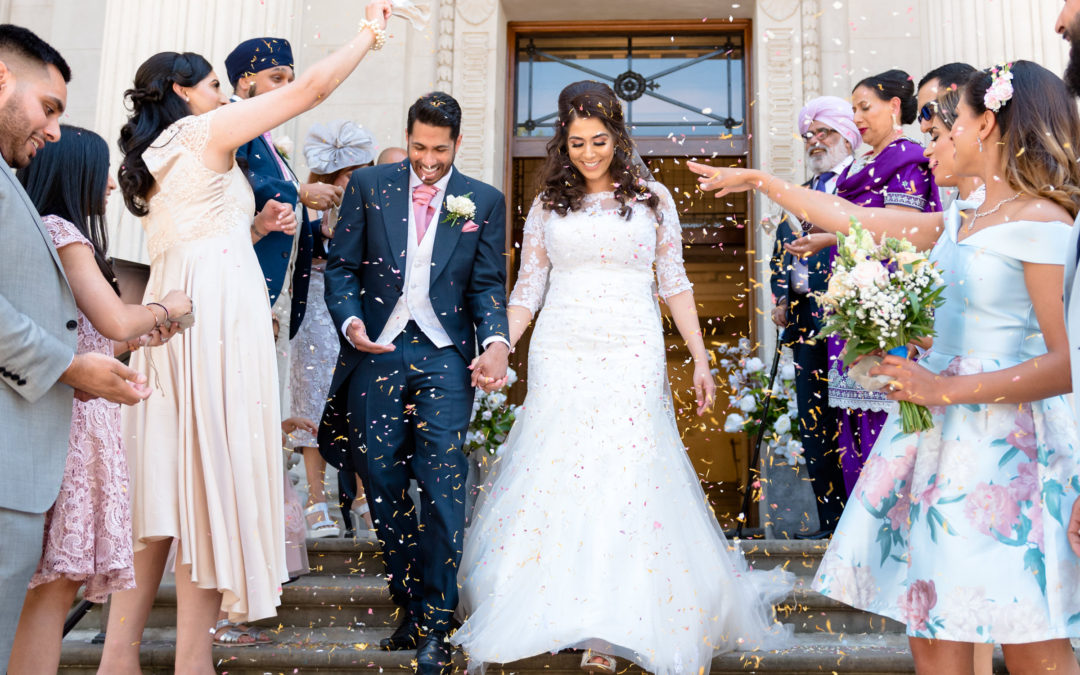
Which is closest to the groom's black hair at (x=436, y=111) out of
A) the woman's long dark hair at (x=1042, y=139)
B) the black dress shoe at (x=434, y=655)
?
the black dress shoe at (x=434, y=655)

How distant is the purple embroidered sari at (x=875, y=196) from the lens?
15.6ft

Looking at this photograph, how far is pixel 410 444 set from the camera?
4188mm

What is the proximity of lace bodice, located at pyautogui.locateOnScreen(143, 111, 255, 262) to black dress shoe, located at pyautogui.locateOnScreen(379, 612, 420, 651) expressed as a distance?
1686 mm

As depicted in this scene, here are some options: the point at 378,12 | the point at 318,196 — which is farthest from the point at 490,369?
the point at 378,12

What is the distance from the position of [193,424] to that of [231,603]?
62 cm

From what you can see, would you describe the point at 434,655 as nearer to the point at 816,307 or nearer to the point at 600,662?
the point at 600,662

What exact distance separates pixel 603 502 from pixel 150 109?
2.25m

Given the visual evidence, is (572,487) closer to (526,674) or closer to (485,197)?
(526,674)

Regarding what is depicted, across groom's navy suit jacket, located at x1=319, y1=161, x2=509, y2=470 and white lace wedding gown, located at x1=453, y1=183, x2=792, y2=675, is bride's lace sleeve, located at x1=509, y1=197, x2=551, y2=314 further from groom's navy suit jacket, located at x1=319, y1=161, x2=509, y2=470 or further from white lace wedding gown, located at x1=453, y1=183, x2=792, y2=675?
groom's navy suit jacket, located at x1=319, y1=161, x2=509, y2=470

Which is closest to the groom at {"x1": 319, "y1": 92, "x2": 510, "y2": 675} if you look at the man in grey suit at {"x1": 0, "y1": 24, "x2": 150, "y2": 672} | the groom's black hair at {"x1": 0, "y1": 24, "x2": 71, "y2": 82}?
the man in grey suit at {"x1": 0, "y1": 24, "x2": 150, "y2": 672}

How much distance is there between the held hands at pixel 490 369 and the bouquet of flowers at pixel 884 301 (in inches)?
60.3

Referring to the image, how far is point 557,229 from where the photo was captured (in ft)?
14.8

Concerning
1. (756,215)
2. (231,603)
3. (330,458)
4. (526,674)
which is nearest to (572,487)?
(526,674)

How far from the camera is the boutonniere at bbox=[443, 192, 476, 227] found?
4223 mm
